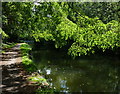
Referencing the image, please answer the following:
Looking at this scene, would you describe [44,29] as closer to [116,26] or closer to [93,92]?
[116,26]

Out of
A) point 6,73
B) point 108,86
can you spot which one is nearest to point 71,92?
A: point 108,86

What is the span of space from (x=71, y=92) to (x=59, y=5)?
7.15 metres

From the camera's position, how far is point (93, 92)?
13445 millimetres

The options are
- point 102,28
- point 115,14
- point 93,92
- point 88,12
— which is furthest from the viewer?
point 88,12

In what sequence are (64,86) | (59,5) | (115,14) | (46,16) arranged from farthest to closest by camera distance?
(115,14) → (64,86) → (46,16) → (59,5)

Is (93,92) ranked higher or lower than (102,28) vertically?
lower

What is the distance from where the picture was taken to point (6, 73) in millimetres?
13766

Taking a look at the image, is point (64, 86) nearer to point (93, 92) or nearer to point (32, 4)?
point (93, 92)

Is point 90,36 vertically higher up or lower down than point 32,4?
lower down

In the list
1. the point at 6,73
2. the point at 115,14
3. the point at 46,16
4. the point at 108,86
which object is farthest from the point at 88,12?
the point at 46,16

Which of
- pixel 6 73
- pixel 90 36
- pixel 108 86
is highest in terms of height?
pixel 90 36

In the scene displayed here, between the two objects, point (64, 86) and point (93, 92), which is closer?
point (93, 92)

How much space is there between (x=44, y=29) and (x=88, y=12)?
97.7ft

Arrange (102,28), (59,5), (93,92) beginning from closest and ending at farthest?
(102,28) → (59,5) → (93,92)
